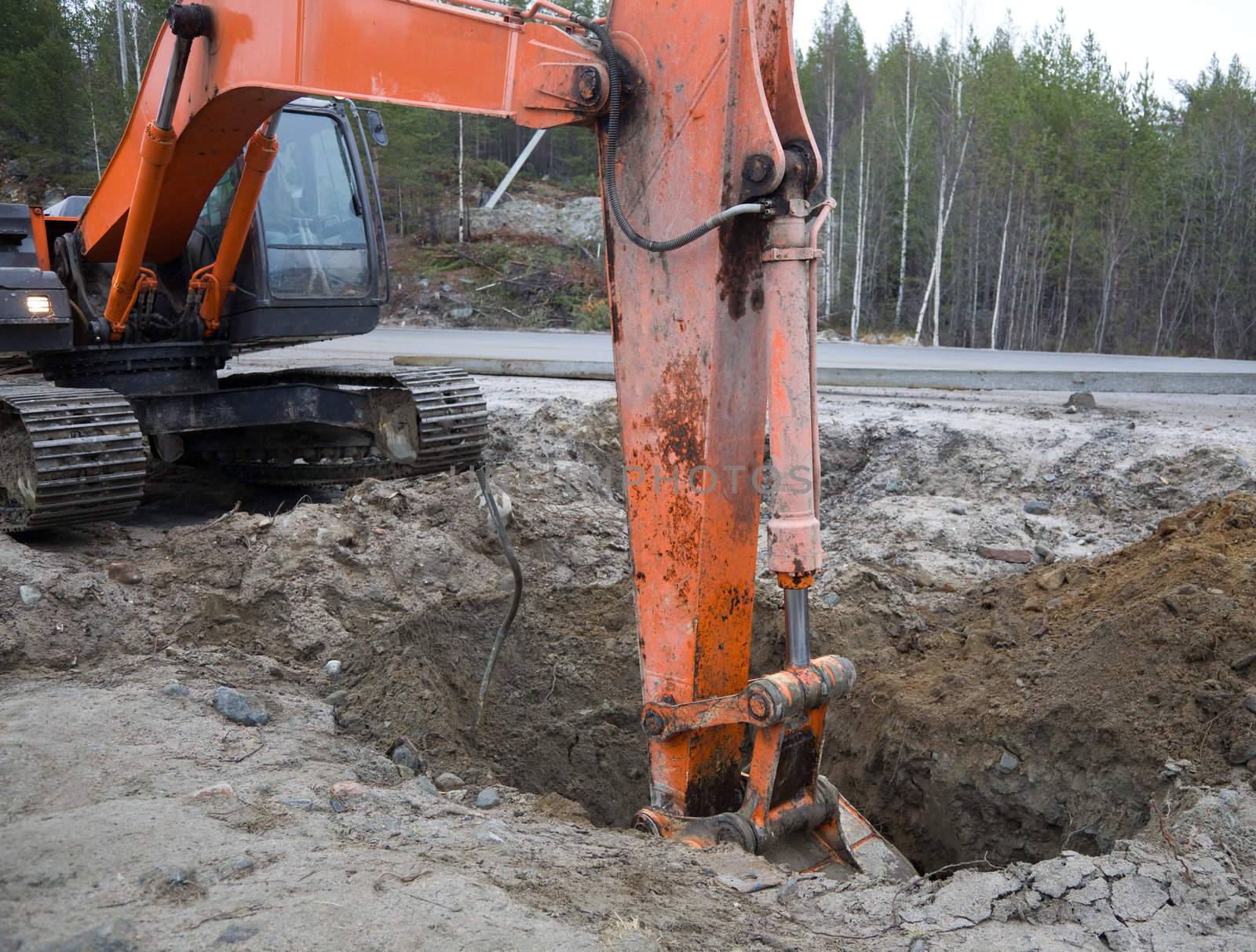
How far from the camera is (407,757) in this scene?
376cm

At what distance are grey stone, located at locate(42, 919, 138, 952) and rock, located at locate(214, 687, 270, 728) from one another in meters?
1.44

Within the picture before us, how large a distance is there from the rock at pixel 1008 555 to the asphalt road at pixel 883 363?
171 inches

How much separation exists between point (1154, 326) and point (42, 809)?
3208 cm

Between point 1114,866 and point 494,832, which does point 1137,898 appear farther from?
point 494,832

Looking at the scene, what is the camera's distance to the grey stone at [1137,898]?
2.46 metres

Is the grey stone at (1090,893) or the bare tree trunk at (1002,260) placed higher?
the bare tree trunk at (1002,260)

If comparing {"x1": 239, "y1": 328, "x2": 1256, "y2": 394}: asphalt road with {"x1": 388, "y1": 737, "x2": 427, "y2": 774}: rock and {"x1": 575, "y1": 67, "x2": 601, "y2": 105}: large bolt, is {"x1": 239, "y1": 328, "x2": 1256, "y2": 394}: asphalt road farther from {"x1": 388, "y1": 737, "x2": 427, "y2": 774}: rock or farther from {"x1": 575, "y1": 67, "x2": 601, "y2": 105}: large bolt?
{"x1": 575, "y1": 67, "x2": 601, "y2": 105}: large bolt

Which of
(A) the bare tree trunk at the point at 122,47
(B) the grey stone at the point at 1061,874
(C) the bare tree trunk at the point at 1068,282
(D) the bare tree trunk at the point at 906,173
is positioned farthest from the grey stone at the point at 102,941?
(C) the bare tree trunk at the point at 1068,282

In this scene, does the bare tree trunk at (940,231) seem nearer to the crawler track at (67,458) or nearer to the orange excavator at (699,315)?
the crawler track at (67,458)

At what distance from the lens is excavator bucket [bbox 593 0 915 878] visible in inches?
113

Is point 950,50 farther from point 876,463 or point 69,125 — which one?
point 876,463

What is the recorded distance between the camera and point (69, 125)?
79.6 feet

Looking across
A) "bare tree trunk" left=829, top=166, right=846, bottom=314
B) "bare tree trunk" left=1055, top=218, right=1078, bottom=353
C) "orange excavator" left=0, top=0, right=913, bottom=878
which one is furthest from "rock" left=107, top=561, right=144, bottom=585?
"bare tree trunk" left=1055, top=218, right=1078, bottom=353

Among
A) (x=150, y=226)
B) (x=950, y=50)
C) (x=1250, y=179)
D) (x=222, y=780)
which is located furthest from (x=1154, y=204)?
(x=222, y=780)
